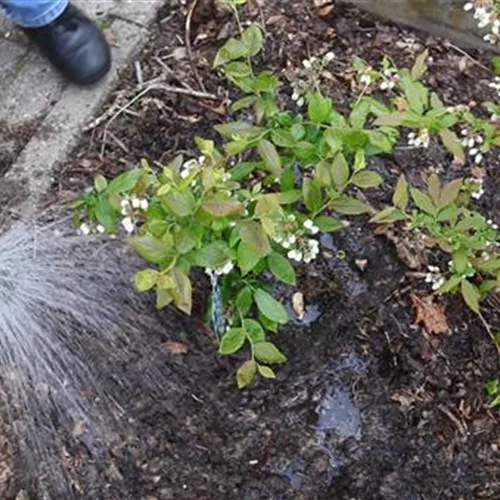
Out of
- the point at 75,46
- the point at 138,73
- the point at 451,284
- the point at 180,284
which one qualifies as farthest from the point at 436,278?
the point at 75,46

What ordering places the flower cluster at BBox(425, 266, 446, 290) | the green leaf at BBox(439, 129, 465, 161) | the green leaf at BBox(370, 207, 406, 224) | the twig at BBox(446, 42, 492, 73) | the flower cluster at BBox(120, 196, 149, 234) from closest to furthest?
the flower cluster at BBox(120, 196, 149, 234)
the green leaf at BBox(439, 129, 465, 161)
the green leaf at BBox(370, 207, 406, 224)
the flower cluster at BBox(425, 266, 446, 290)
the twig at BBox(446, 42, 492, 73)

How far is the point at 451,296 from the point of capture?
241cm

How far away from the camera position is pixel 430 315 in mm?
2381

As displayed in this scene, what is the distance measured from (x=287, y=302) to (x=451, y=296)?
1.26ft

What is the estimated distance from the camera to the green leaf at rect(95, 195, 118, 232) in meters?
1.83

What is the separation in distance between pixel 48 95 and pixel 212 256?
3.89 ft

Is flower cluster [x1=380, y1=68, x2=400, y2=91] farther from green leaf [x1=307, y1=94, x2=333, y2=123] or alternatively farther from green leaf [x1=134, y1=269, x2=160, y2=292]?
green leaf [x1=134, y1=269, x2=160, y2=292]

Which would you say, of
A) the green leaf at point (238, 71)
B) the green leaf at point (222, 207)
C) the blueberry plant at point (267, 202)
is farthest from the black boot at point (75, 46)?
the green leaf at point (222, 207)

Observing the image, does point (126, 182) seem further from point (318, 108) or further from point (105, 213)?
point (318, 108)

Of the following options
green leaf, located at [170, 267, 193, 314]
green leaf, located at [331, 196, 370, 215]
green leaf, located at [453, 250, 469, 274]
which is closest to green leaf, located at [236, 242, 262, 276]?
green leaf, located at [170, 267, 193, 314]

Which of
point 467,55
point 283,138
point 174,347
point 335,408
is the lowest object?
point 335,408

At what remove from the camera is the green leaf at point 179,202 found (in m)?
1.65

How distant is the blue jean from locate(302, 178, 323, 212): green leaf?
1.17m

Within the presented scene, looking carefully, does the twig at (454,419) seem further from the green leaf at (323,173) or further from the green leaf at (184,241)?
the green leaf at (184,241)
